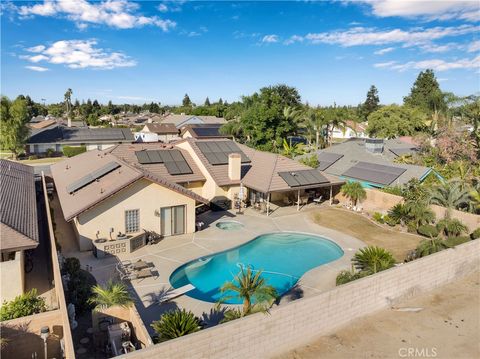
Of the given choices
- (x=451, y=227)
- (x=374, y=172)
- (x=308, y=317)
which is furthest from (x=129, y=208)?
(x=374, y=172)

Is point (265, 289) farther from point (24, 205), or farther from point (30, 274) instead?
point (24, 205)

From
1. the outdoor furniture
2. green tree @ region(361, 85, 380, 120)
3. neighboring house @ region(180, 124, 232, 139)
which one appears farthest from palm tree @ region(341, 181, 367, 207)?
green tree @ region(361, 85, 380, 120)

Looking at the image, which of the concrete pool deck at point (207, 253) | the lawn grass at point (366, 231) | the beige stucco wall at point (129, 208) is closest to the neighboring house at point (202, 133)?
the concrete pool deck at point (207, 253)

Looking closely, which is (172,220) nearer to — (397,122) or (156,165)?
(156,165)

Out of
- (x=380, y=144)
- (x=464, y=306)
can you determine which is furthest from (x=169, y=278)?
(x=380, y=144)

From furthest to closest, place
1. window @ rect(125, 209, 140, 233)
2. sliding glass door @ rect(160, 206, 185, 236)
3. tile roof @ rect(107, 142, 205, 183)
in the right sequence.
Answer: tile roof @ rect(107, 142, 205, 183)
sliding glass door @ rect(160, 206, 185, 236)
window @ rect(125, 209, 140, 233)

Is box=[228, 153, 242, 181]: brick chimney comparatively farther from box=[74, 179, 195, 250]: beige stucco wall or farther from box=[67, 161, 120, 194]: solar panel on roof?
box=[67, 161, 120, 194]: solar panel on roof
